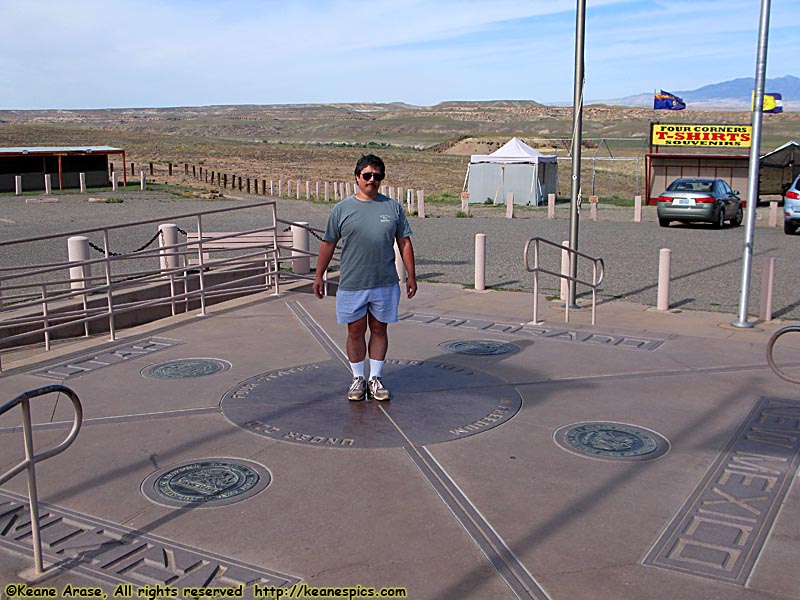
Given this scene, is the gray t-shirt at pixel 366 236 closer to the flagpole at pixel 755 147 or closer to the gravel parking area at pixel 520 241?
the gravel parking area at pixel 520 241

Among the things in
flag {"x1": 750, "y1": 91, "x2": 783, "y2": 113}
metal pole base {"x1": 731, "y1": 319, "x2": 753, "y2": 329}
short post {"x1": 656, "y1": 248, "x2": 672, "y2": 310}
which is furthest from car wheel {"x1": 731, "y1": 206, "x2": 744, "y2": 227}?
metal pole base {"x1": 731, "y1": 319, "x2": 753, "y2": 329}

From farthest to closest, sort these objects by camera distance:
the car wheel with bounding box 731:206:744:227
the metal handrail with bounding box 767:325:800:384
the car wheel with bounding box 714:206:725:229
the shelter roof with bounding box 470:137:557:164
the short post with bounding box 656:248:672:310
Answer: the shelter roof with bounding box 470:137:557:164
the car wheel with bounding box 731:206:744:227
the car wheel with bounding box 714:206:725:229
the short post with bounding box 656:248:672:310
the metal handrail with bounding box 767:325:800:384

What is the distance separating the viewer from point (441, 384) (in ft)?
23.4

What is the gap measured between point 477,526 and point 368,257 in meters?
2.43

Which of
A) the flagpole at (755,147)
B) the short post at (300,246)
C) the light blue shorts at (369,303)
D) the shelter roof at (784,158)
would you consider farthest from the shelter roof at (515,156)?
the light blue shorts at (369,303)

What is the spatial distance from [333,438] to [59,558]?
6.99 feet

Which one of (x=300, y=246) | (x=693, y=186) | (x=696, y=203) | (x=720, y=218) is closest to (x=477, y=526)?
(x=300, y=246)

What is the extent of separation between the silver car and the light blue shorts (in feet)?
62.4

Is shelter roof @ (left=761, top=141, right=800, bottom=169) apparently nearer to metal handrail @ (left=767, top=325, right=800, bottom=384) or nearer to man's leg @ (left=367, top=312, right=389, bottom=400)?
metal handrail @ (left=767, top=325, right=800, bottom=384)

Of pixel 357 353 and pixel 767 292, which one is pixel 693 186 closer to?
pixel 767 292

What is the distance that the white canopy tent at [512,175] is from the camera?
33.0m

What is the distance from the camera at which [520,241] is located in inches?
781

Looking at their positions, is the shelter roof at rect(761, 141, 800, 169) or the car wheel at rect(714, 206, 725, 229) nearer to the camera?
the car wheel at rect(714, 206, 725, 229)

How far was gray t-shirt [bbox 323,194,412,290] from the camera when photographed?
242 inches
